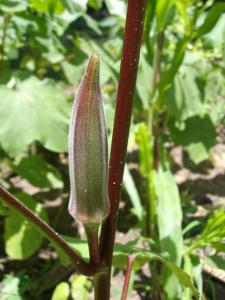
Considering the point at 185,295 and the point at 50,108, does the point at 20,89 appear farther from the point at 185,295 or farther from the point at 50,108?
the point at 185,295

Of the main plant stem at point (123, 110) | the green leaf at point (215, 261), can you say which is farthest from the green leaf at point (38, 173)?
the main plant stem at point (123, 110)

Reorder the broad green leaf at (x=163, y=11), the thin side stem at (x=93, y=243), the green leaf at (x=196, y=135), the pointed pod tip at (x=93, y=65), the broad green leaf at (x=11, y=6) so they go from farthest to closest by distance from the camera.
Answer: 1. the green leaf at (x=196, y=135)
2. the broad green leaf at (x=11, y=6)
3. the broad green leaf at (x=163, y=11)
4. the thin side stem at (x=93, y=243)
5. the pointed pod tip at (x=93, y=65)

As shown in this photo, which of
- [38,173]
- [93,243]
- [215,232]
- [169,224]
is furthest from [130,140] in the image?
[93,243]

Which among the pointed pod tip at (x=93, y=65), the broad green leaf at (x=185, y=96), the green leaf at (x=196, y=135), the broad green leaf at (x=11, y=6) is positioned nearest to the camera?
the pointed pod tip at (x=93, y=65)

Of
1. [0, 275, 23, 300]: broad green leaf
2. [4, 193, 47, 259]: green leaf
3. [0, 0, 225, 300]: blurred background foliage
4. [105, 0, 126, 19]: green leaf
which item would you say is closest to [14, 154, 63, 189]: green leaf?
[0, 0, 225, 300]: blurred background foliage

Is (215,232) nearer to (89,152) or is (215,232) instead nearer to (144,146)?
(144,146)

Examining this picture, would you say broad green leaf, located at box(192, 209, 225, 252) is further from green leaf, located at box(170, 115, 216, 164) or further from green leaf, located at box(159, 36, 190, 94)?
green leaf, located at box(170, 115, 216, 164)

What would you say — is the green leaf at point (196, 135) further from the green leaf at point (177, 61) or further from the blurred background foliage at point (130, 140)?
the green leaf at point (177, 61)
